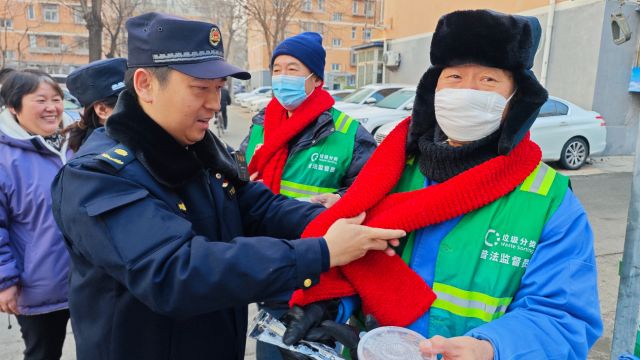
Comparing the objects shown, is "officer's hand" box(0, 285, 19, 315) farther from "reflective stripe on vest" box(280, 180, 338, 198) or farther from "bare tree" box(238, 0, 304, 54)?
"bare tree" box(238, 0, 304, 54)

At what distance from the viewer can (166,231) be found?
1267 mm

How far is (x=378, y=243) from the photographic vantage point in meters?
1.40

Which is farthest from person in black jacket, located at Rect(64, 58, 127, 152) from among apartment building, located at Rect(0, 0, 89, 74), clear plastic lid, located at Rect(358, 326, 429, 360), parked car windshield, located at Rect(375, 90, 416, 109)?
apartment building, located at Rect(0, 0, 89, 74)

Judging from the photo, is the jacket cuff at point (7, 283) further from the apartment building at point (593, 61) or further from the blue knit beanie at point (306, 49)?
the apartment building at point (593, 61)

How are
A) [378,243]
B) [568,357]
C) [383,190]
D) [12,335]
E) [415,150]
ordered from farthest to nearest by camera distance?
[12,335], [415,150], [383,190], [378,243], [568,357]

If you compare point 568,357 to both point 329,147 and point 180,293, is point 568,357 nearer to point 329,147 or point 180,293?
Answer: point 180,293

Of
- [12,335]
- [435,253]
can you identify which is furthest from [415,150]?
[12,335]

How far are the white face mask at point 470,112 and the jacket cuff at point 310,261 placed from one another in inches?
23.4

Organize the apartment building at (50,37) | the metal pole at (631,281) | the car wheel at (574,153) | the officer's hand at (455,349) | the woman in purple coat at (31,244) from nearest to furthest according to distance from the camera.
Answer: the officer's hand at (455,349)
the metal pole at (631,281)
the woman in purple coat at (31,244)
the car wheel at (574,153)
the apartment building at (50,37)


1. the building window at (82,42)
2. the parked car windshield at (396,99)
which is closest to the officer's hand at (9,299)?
the parked car windshield at (396,99)

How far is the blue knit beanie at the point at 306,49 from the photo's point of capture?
116 inches

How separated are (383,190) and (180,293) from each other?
72 cm

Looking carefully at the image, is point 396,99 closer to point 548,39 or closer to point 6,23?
point 548,39

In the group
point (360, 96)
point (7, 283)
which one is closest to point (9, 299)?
point (7, 283)
